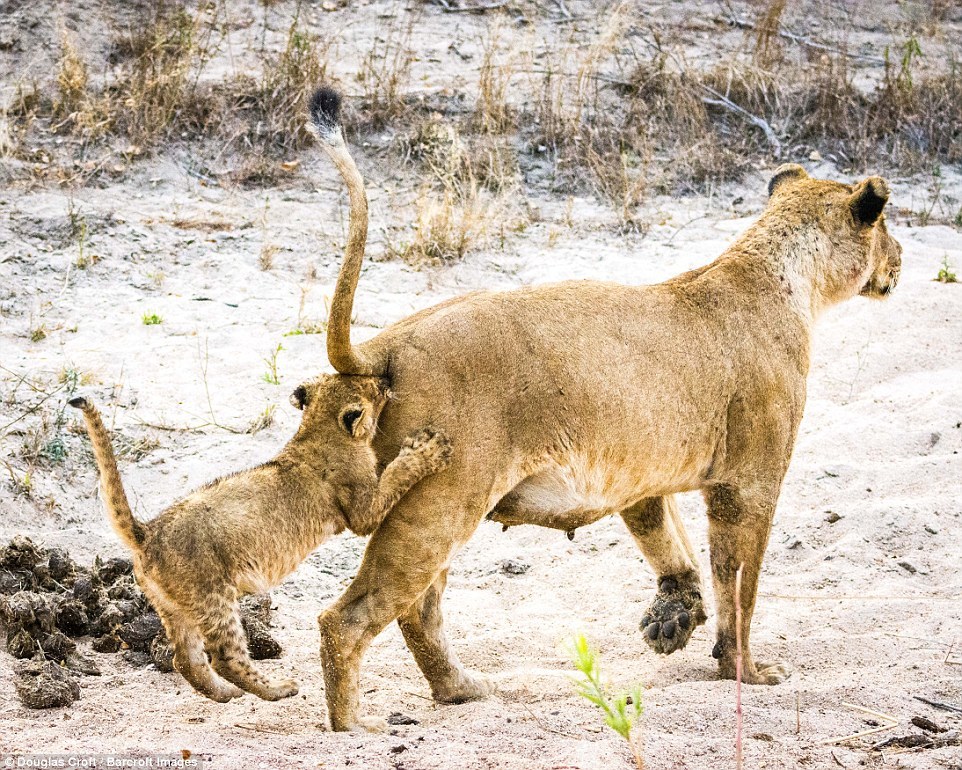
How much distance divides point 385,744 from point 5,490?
3.14m

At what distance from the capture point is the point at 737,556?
17.1ft

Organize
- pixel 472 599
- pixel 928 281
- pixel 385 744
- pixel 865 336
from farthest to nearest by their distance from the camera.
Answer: pixel 928 281 → pixel 865 336 → pixel 472 599 → pixel 385 744

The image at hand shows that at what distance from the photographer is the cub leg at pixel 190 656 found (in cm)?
430

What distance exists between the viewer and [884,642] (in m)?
5.49

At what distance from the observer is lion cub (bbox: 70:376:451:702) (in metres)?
4.18

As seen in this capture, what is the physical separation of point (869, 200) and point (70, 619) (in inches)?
156

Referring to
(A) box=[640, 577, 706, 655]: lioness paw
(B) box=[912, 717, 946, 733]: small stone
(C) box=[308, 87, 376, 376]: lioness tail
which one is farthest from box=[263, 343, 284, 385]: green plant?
(B) box=[912, 717, 946, 733]: small stone

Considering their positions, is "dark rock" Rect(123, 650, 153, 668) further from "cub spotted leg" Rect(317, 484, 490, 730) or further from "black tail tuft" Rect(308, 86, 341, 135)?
"black tail tuft" Rect(308, 86, 341, 135)

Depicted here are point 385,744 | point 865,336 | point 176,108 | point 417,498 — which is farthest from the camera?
point 176,108

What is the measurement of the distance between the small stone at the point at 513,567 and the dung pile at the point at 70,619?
1336 mm

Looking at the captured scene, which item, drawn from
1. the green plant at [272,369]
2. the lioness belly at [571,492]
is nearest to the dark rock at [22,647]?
the lioness belly at [571,492]

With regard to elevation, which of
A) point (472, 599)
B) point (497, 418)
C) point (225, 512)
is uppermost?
point (497, 418)

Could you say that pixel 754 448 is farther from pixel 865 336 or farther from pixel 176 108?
pixel 176 108

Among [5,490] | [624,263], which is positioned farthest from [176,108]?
[5,490]
